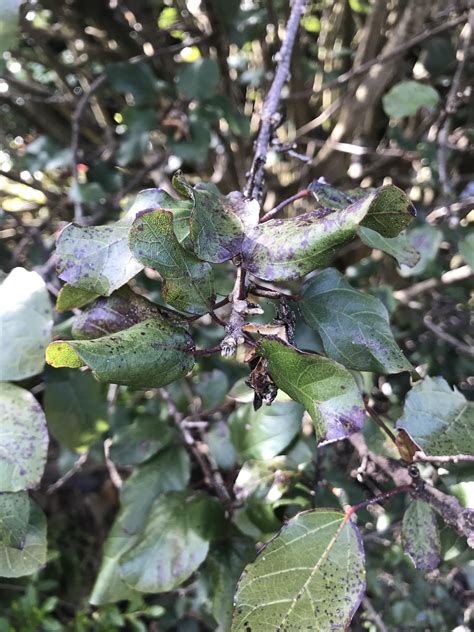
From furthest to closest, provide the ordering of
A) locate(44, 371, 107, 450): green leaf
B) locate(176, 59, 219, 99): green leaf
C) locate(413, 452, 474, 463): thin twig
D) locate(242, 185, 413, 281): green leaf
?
1. locate(176, 59, 219, 99): green leaf
2. locate(44, 371, 107, 450): green leaf
3. locate(413, 452, 474, 463): thin twig
4. locate(242, 185, 413, 281): green leaf

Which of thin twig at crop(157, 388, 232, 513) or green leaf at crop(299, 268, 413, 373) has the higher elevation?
green leaf at crop(299, 268, 413, 373)

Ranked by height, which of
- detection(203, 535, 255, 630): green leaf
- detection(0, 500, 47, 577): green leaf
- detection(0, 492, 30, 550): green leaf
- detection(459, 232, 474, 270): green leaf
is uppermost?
detection(0, 492, 30, 550): green leaf

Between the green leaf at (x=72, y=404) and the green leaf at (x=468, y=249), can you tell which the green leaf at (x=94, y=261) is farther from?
the green leaf at (x=468, y=249)

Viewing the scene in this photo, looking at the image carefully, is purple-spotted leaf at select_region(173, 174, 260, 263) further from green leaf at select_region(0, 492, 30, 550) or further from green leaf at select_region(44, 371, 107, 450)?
green leaf at select_region(44, 371, 107, 450)

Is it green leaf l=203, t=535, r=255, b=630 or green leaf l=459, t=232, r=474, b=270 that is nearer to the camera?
green leaf l=203, t=535, r=255, b=630

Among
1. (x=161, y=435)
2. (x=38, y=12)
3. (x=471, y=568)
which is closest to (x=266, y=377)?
(x=161, y=435)

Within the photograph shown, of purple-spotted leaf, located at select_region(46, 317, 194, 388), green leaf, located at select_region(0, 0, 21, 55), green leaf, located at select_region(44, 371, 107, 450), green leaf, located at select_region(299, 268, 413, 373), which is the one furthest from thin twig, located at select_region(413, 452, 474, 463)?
green leaf, located at select_region(0, 0, 21, 55)

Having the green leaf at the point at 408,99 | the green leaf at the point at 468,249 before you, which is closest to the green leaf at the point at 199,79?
the green leaf at the point at 408,99
